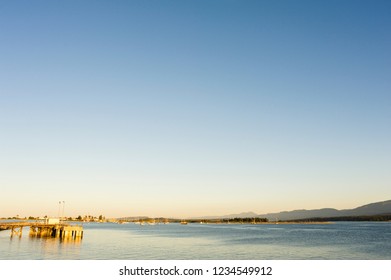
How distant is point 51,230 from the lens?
8988 cm

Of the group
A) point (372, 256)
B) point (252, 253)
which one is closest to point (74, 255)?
point (252, 253)

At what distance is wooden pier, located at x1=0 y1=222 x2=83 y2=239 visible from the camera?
83.1 m

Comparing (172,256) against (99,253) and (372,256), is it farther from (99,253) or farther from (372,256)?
(372,256)

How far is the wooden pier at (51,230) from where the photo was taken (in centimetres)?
8312
